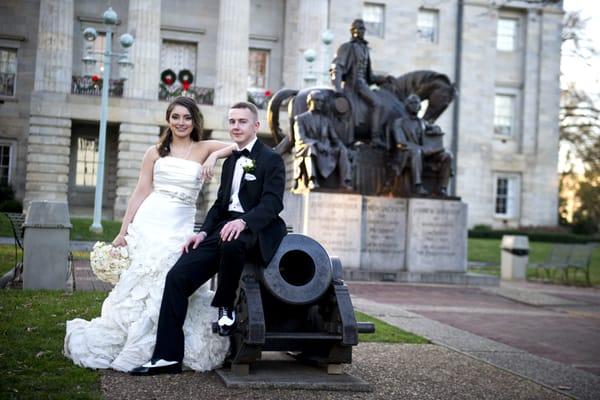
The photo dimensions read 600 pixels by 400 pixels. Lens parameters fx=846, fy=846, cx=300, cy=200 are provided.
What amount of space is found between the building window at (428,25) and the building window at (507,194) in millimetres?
9460

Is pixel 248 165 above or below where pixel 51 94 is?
below

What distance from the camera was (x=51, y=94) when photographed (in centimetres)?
4116

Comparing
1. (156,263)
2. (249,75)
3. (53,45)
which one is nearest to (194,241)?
(156,263)

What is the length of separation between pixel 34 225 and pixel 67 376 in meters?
6.07

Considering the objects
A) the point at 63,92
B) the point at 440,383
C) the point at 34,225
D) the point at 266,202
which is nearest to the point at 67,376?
the point at 266,202

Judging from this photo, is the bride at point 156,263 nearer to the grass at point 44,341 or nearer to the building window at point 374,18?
the grass at point 44,341

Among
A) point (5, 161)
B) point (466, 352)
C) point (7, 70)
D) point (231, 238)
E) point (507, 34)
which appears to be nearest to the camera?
point (231, 238)

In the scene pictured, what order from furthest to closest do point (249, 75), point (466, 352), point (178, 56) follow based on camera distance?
point (249, 75)
point (178, 56)
point (466, 352)

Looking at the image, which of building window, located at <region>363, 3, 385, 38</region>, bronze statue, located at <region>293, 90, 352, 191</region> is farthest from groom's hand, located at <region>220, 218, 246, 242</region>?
building window, located at <region>363, 3, 385, 38</region>

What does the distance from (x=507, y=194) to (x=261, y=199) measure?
47337mm

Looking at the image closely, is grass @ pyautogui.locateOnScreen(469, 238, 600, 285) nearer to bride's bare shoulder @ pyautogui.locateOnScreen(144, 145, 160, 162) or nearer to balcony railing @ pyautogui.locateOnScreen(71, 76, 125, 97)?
bride's bare shoulder @ pyautogui.locateOnScreen(144, 145, 160, 162)

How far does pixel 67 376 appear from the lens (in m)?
6.33

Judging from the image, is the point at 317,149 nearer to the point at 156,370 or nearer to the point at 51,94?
the point at 156,370

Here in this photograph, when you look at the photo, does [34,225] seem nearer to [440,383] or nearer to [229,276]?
[229,276]
